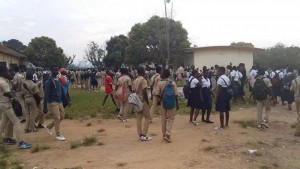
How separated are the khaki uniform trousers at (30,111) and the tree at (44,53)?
41369mm

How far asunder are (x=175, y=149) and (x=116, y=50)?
4848cm

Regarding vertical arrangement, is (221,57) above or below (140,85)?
above

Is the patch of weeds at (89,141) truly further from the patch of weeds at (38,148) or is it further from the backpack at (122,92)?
the backpack at (122,92)

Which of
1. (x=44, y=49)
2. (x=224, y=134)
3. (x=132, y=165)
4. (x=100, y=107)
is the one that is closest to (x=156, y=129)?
(x=224, y=134)

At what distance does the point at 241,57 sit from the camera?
3391 cm

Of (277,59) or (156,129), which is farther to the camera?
(277,59)

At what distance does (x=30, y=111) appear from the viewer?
420 inches

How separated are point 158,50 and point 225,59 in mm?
7652

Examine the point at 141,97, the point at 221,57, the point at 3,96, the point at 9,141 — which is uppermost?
the point at 221,57

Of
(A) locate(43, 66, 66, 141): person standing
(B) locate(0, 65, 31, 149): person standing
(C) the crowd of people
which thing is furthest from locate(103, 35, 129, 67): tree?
(B) locate(0, 65, 31, 149): person standing

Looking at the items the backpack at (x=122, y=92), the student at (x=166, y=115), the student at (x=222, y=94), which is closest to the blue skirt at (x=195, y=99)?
the student at (x=222, y=94)

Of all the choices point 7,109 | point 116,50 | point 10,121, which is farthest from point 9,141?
point 116,50

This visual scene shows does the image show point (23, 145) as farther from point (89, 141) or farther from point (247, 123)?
point (247, 123)

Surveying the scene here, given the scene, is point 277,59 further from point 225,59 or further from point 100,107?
point 100,107
